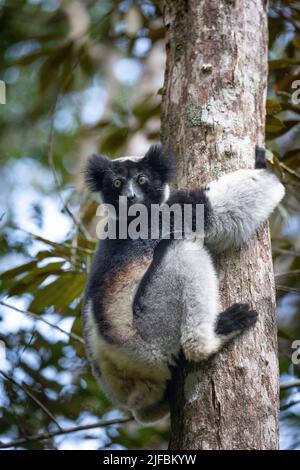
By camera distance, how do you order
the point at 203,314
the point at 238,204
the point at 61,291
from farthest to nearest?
the point at 61,291
the point at 238,204
the point at 203,314

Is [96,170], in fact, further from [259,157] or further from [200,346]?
[200,346]

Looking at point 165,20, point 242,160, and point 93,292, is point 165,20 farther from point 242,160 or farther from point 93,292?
point 93,292

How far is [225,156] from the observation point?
12.8ft

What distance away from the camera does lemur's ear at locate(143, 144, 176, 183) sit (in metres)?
4.25

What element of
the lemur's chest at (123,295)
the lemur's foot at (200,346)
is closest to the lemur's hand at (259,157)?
the lemur's chest at (123,295)

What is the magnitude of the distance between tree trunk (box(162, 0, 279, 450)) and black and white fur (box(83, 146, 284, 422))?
0.10 meters

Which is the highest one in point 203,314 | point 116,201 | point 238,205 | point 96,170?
point 96,170

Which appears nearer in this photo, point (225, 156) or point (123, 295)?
point (225, 156)

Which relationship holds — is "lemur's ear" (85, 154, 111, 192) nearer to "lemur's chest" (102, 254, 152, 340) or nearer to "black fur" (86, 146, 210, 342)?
"black fur" (86, 146, 210, 342)

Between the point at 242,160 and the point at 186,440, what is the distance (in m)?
1.71

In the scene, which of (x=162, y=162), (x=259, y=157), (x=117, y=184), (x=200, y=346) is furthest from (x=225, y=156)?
(x=200, y=346)

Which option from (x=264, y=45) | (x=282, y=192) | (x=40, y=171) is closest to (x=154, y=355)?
(x=282, y=192)

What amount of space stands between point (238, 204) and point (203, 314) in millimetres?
807

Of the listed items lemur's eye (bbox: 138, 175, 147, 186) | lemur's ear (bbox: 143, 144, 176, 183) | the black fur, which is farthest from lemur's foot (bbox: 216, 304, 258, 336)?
lemur's eye (bbox: 138, 175, 147, 186)
